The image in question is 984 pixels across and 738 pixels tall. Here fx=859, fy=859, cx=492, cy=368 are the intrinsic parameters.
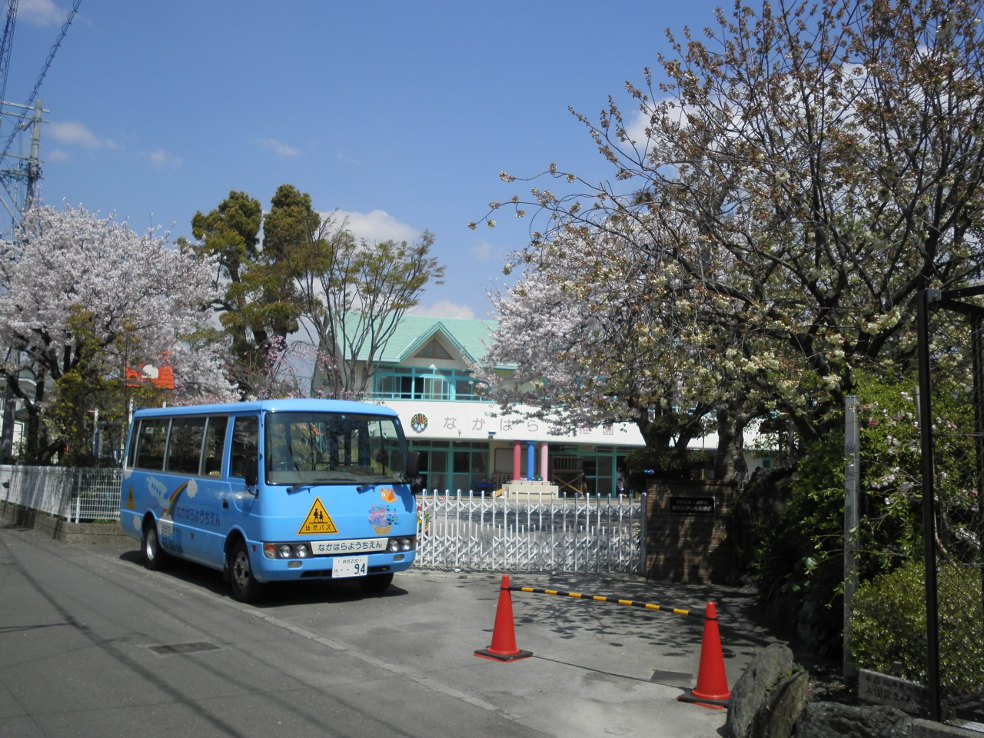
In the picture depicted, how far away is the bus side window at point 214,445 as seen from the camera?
1248 cm

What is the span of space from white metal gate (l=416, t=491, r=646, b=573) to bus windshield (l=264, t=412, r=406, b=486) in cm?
285

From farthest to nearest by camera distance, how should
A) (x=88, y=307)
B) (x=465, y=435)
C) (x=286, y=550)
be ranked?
(x=465, y=435), (x=88, y=307), (x=286, y=550)

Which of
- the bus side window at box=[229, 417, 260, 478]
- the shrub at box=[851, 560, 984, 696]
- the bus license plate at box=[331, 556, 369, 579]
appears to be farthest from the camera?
the bus side window at box=[229, 417, 260, 478]

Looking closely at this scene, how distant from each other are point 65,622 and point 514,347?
19861mm

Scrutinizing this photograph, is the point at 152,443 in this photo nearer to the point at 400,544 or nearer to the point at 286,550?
the point at 286,550

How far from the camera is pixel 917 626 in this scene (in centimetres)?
584

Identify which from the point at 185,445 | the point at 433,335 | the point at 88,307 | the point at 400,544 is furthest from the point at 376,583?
the point at 433,335

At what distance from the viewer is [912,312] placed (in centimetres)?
929

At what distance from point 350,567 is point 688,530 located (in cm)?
571

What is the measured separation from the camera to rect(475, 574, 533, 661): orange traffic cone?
850cm

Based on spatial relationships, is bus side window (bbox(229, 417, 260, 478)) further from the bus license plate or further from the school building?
the school building

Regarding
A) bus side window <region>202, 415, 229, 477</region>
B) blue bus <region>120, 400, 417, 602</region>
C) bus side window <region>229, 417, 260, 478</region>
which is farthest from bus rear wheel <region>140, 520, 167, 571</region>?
bus side window <region>229, 417, 260, 478</region>

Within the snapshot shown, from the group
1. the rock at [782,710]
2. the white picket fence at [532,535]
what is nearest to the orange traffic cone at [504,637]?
the rock at [782,710]

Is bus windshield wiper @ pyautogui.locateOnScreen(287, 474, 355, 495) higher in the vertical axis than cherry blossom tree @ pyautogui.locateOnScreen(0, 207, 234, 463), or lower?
lower
